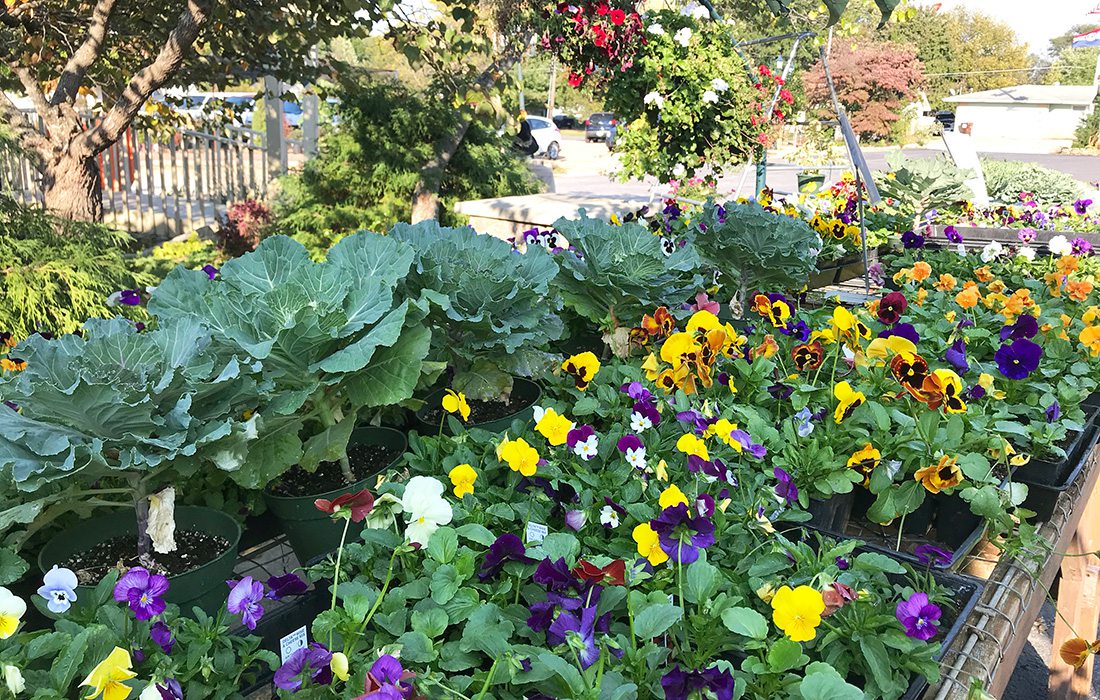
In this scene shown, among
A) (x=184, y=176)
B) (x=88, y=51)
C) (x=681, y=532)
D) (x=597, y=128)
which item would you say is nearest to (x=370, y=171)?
(x=184, y=176)

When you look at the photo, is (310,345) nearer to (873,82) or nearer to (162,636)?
(162,636)

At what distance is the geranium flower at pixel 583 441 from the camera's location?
125 cm

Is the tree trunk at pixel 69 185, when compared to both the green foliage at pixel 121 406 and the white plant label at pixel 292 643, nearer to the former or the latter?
the green foliage at pixel 121 406

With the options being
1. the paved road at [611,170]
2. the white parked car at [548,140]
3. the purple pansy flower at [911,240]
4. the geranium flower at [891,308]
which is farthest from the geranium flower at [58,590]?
the white parked car at [548,140]

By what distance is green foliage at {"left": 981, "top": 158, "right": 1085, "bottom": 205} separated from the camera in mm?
6512

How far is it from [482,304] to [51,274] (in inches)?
119

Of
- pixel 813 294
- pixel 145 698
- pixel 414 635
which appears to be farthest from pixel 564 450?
pixel 813 294

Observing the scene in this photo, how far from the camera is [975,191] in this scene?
5375mm

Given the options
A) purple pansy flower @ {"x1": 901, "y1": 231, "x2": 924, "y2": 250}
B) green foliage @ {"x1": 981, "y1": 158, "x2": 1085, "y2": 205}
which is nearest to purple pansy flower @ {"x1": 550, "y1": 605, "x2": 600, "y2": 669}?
purple pansy flower @ {"x1": 901, "y1": 231, "x2": 924, "y2": 250}

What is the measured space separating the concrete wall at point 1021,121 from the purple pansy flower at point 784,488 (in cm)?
3656

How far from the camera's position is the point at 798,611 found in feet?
2.91

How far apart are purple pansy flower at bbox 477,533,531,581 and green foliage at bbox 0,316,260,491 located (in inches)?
14.8

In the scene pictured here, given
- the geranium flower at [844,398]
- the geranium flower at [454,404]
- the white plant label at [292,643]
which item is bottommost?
the white plant label at [292,643]

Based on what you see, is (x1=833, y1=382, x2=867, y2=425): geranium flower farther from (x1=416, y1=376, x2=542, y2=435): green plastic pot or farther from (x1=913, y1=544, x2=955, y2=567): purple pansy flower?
(x1=416, y1=376, x2=542, y2=435): green plastic pot
